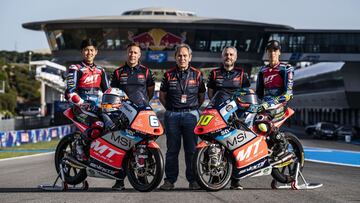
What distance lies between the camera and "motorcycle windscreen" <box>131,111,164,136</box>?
8.38 metres

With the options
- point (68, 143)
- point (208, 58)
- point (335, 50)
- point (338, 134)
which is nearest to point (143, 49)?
point (208, 58)

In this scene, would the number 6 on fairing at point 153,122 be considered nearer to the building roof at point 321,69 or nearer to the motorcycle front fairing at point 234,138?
the motorcycle front fairing at point 234,138

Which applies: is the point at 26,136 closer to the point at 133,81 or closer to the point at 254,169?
the point at 133,81

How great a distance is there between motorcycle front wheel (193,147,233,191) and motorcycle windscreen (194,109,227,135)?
0.25 meters

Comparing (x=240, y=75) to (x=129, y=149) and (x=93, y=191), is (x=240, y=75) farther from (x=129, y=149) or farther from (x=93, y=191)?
(x=93, y=191)

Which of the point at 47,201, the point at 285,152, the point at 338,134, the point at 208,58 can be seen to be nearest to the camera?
the point at 47,201

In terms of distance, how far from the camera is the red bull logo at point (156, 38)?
7234 cm

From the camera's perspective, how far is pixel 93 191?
899 cm

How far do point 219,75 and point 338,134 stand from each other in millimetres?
39338

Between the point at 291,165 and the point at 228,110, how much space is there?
1.70 m

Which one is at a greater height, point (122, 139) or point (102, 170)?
point (122, 139)

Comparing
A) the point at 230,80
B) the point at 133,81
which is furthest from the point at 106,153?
the point at 230,80

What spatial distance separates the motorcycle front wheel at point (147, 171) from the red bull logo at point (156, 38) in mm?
63808

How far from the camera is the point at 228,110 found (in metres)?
8.63
